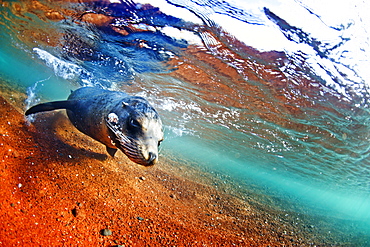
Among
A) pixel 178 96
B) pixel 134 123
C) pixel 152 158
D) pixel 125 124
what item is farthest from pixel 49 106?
pixel 178 96

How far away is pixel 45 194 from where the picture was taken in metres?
2.35

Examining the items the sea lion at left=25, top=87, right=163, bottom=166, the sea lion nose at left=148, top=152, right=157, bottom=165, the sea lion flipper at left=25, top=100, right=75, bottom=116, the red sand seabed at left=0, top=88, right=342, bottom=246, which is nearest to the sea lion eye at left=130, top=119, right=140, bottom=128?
the sea lion at left=25, top=87, right=163, bottom=166

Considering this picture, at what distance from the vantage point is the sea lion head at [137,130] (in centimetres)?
271

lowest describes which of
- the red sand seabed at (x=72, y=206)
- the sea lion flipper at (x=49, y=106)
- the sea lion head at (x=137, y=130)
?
the sea lion flipper at (x=49, y=106)

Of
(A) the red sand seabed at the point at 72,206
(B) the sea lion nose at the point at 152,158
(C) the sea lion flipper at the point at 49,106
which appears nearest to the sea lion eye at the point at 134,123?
(B) the sea lion nose at the point at 152,158

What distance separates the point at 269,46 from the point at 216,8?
2051 millimetres

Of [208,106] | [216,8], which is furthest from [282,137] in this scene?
[216,8]

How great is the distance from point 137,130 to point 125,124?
34 centimetres

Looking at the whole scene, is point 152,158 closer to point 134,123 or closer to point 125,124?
point 134,123

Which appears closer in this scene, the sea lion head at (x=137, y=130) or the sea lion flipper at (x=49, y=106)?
the sea lion head at (x=137, y=130)

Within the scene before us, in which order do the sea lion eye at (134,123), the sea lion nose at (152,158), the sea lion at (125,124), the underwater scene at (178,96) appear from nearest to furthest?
the underwater scene at (178,96), the sea lion nose at (152,158), the sea lion at (125,124), the sea lion eye at (134,123)

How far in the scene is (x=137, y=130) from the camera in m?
3.03

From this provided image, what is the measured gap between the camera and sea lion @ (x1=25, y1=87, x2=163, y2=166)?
278cm

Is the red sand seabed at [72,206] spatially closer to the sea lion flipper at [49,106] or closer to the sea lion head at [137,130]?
the sea lion flipper at [49,106]
